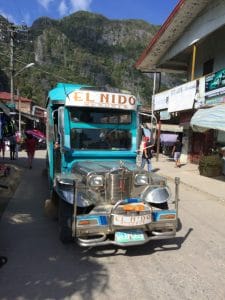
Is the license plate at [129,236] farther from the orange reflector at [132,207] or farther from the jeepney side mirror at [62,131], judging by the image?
the jeepney side mirror at [62,131]

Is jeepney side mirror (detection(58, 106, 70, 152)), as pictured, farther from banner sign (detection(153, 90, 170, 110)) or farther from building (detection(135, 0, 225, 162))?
banner sign (detection(153, 90, 170, 110))

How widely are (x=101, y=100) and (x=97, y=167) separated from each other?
1.52 metres

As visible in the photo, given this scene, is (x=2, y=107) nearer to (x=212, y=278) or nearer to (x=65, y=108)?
(x=65, y=108)

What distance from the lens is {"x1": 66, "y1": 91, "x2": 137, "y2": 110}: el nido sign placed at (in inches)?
288

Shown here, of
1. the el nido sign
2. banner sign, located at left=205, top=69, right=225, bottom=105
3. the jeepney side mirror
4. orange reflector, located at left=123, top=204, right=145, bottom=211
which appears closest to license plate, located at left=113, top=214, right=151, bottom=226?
orange reflector, located at left=123, top=204, right=145, bottom=211

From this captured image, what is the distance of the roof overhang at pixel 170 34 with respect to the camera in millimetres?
18792

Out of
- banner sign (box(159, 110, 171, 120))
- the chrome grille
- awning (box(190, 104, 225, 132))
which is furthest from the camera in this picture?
banner sign (box(159, 110, 171, 120))

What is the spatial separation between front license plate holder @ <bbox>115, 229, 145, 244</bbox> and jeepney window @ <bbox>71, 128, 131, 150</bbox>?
2469 millimetres

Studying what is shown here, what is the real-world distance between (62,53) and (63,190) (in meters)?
96.6

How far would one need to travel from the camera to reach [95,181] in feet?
20.3

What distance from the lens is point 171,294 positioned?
4594 mm

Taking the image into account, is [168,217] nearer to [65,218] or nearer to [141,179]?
[141,179]

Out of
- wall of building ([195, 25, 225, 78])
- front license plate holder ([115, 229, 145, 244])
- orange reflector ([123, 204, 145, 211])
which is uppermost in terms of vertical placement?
wall of building ([195, 25, 225, 78])

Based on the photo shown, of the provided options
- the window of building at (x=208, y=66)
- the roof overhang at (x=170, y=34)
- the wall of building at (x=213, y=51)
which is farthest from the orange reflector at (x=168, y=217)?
the window of building at (x=208, y=66)
